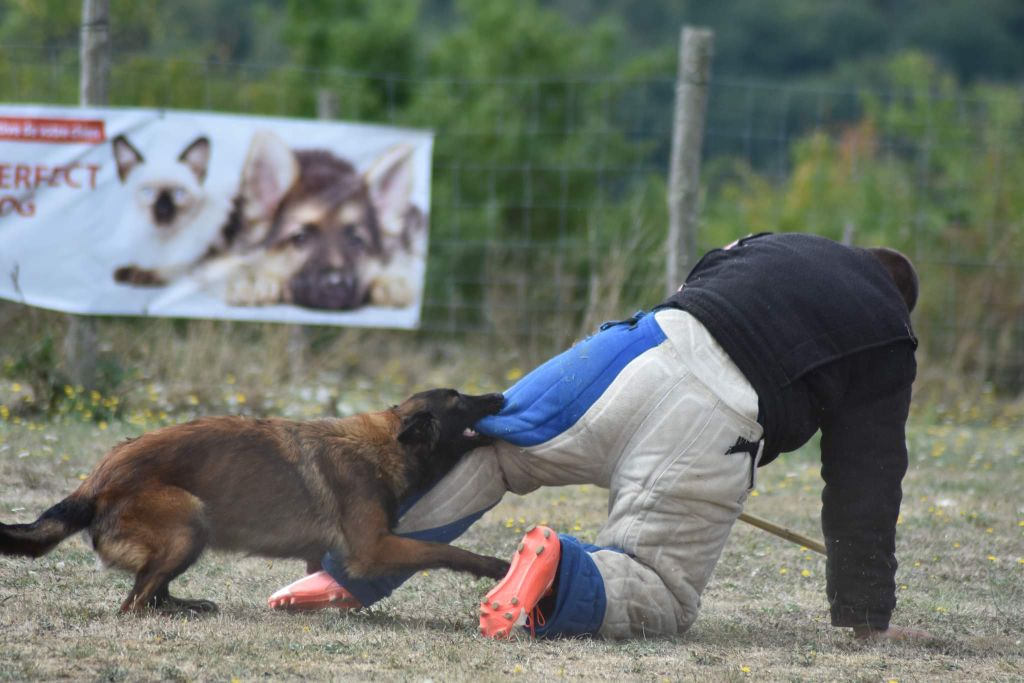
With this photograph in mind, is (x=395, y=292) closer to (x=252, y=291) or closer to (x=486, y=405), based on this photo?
(x=252, y=291)

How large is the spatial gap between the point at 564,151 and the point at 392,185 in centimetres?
1204

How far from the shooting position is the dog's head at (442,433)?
4.21 meters

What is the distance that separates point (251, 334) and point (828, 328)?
643 centimetres

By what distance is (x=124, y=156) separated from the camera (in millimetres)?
7816

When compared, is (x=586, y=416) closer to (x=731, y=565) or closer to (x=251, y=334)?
(x=731, y=565)

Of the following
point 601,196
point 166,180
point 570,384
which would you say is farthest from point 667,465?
point 601,196

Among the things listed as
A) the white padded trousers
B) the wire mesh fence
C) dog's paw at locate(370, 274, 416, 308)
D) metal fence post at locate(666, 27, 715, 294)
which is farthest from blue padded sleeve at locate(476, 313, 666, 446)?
dog's paw at locate(370, 274, 416, 308)

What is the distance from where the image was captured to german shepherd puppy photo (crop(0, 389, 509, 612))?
151 inches

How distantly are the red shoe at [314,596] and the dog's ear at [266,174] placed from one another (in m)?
4.43

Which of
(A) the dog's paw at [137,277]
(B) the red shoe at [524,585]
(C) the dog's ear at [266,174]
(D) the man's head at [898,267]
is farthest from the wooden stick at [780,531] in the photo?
(A) the dog's paw at [137,277]

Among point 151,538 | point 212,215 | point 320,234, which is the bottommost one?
point 151,538

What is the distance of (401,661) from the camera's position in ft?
11.1

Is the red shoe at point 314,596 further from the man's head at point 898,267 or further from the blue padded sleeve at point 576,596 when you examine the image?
the man's head at point 898,267

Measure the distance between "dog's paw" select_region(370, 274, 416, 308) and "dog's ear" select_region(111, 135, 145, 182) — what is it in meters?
1.77
